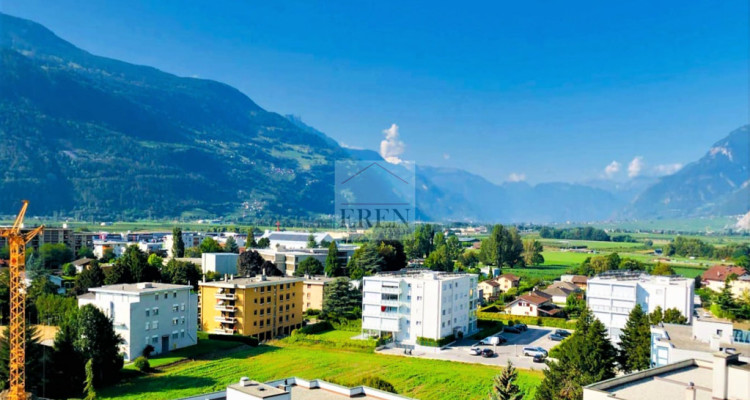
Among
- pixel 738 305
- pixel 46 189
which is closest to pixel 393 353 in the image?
pixel 738 305

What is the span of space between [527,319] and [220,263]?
27692mm

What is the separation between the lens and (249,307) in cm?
3400

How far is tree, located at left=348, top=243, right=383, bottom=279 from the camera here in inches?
1929

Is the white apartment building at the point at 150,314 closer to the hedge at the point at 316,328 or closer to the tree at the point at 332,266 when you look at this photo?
the hedge at the point at 316,328

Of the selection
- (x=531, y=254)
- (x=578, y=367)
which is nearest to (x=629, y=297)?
(x=578, y=367)

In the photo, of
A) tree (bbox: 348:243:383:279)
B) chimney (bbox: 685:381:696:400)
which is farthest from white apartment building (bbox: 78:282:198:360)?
chimney (bbox: 685:381:696:400)

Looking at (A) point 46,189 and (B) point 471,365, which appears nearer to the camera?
(B) point 471,365

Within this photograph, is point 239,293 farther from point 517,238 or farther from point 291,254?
point 517,238

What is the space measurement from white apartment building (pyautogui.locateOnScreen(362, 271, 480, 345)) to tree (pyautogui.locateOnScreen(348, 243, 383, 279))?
14834mm

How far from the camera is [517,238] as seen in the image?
256ft

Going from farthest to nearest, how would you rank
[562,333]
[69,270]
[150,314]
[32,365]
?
[69,270], [562,333], [150,314], [32,365]

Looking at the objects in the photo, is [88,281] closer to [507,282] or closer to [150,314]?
[150,314]

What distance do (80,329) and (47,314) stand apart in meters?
11.6

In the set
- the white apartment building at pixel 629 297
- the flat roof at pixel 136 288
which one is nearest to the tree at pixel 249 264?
the flat roof at pixel 136 288
